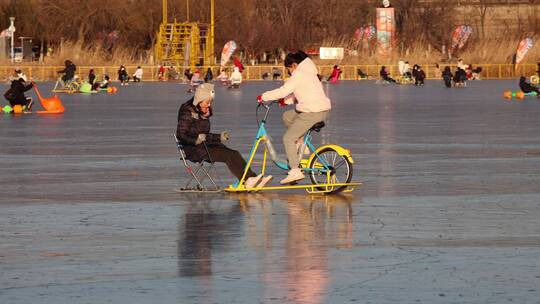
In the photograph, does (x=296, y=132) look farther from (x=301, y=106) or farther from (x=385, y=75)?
(x=385, y=75)

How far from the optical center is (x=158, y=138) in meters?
25.4

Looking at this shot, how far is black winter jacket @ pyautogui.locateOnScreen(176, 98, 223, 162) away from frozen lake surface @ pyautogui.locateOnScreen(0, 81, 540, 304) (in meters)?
0.51

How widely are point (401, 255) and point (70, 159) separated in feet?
35.0

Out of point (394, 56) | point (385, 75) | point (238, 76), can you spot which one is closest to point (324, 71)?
point (394, 56)

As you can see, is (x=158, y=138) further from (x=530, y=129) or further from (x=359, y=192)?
(x=359, y=192)

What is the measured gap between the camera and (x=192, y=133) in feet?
49.5

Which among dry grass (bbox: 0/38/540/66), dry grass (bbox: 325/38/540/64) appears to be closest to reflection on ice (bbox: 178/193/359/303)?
dry grass (bbox: 0/38/540/66)

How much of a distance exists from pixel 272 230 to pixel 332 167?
3154 mm

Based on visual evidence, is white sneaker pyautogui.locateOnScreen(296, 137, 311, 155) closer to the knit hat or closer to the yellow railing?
the knit hat

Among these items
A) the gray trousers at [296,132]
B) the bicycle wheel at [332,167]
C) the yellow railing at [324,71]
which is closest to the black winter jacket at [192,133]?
the gray trousers at [296,132]

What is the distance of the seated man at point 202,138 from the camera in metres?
15.0

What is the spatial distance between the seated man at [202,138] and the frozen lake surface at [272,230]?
1.62 ft

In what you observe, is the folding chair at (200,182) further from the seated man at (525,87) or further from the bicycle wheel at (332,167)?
the seated man at (525,87)

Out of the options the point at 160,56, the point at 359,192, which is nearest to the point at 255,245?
the point at 359,192
